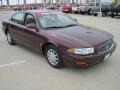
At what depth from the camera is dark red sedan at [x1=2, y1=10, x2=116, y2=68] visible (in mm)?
3820

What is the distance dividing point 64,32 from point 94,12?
1864 cm

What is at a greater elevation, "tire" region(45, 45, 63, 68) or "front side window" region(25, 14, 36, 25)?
"front side window" region(25, 14, 36, 25)

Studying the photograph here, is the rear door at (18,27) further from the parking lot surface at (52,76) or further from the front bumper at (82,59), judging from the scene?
the front bumper at (82,59)

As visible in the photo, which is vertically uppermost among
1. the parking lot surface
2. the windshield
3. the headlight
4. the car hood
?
the windshield

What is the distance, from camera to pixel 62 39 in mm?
4117

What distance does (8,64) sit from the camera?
16.1 ft

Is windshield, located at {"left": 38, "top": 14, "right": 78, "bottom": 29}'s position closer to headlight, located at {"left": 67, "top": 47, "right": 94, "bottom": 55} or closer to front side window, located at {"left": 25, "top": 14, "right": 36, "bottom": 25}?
front side window, located at {"left": 25, "top": 14, "right": 36, "bottom": 25}

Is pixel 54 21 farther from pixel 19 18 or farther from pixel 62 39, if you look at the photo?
pixel 19 18

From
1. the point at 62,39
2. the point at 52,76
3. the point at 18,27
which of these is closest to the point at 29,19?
the point at 18,27

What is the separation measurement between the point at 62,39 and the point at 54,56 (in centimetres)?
55

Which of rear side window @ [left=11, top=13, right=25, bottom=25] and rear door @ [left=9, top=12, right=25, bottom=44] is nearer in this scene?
rear door @ [left=9, top=12, right=25, bottom=44]

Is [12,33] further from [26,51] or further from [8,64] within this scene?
[8,64]

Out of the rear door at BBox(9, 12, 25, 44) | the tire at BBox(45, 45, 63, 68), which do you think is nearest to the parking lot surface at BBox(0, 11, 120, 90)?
the tire at BBox(45, 45, 63, 68)

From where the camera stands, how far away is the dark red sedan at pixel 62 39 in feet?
12.5
